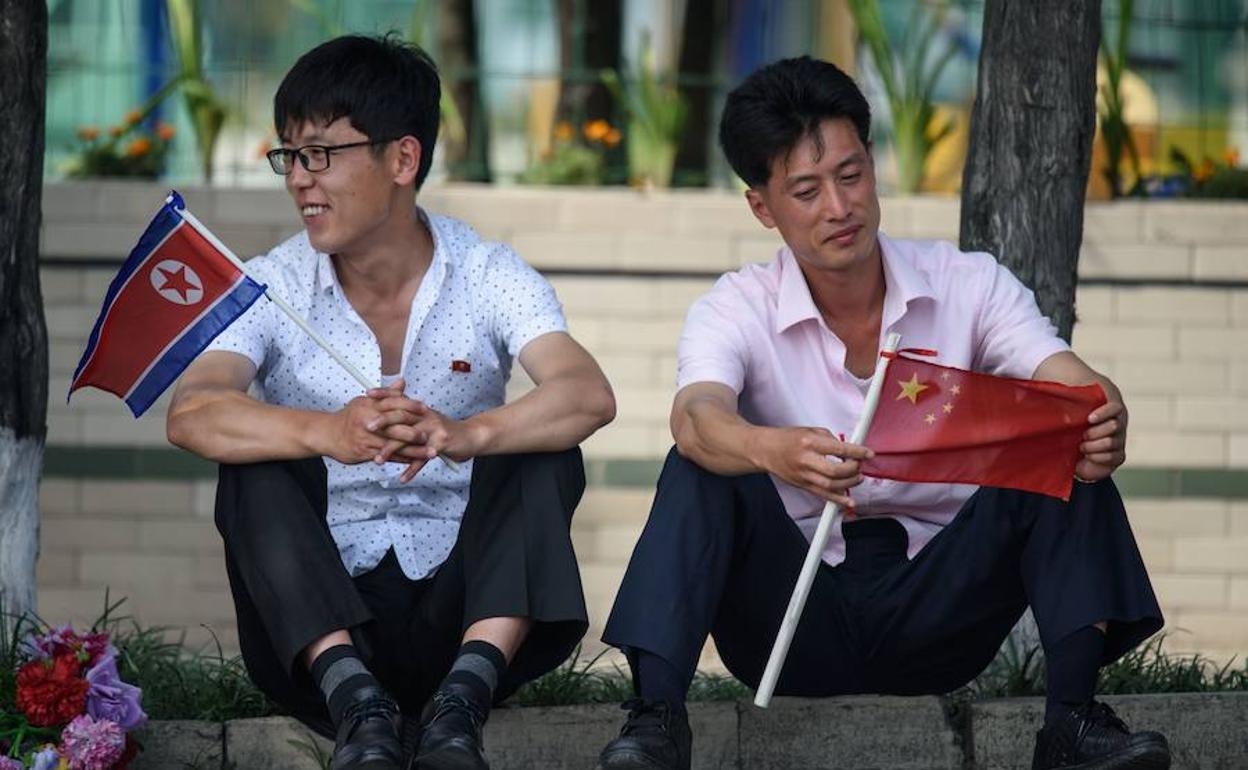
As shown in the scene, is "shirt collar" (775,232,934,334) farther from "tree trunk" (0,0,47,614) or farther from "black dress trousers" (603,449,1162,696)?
"tree trunk" (0,0,47,614)

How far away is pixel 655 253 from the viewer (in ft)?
25.9

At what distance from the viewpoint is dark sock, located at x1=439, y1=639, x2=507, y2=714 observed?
4.50m

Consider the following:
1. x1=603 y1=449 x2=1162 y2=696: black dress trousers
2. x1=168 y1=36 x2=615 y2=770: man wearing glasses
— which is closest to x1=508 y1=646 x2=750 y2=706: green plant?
x1=168 y1=36 x2=615 y2=770: man wearing glasses

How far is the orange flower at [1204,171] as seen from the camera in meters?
8.19

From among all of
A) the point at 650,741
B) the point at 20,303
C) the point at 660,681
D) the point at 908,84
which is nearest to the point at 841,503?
the point at 660,681

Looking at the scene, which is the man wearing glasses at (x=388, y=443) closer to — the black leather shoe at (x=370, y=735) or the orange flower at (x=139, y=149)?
the black leather shoe at (x=370, y=735)

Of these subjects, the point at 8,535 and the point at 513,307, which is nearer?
the point at 513,307

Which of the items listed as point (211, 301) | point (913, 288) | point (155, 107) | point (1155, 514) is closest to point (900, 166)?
point (1155, 514)

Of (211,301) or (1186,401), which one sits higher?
(211,301)

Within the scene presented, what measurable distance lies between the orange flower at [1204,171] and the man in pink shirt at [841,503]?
334 centimetres

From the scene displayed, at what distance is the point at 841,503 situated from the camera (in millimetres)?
4520

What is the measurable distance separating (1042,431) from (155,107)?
4620mm

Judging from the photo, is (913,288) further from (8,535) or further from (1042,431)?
(8,535)

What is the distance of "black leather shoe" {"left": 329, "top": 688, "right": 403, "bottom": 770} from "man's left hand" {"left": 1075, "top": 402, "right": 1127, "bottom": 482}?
137 cm
